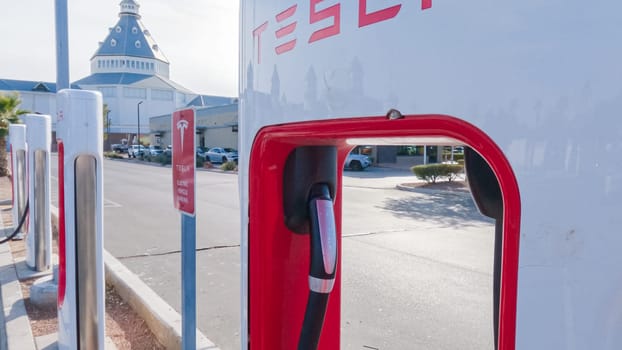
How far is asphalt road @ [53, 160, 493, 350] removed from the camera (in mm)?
4113

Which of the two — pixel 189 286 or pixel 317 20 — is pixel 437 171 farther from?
pixel 317 20

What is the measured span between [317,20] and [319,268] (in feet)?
2.59

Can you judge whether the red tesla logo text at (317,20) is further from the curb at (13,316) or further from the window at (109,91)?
the window at (109,91)

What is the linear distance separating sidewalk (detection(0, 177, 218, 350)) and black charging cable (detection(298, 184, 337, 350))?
205 centimetres

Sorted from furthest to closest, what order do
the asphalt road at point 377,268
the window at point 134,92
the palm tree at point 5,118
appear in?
the window at point 134,92, the palm tree at point 5,118, the asphalt road at point 377,268

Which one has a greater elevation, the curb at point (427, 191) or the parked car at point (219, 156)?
the parked car at point (219, 156)

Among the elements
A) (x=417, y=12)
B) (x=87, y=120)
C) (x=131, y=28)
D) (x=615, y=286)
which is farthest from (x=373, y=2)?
(x=131, y=28)

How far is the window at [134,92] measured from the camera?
234 ft

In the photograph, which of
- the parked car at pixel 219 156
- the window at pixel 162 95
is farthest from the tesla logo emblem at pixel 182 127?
the window at pixel 162 95

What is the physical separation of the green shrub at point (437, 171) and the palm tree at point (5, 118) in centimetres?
1547

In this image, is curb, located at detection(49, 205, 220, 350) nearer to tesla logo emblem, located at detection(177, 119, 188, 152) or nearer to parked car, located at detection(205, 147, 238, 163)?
tesla logo emblem, located at detection(177, 119, 188, 152)

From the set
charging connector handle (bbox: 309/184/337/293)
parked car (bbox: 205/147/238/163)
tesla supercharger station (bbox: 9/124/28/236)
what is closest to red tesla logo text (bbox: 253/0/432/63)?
charging connector handle (bbox: 309/184/337/293)

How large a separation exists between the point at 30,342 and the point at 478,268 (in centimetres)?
501

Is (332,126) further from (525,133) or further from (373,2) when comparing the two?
(525,133)
